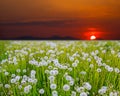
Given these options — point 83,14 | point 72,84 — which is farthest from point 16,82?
point 83,14

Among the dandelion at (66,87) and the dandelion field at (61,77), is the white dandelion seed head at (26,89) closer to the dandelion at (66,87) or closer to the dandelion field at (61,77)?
the dandelion field at (61,77)

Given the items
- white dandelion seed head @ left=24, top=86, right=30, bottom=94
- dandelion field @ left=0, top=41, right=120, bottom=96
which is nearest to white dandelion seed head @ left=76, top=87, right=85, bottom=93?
dandelion field @ left=0, top=41, right=120, bottom=96

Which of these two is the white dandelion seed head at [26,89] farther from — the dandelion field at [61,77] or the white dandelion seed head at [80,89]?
the white dandelion seed head at [80,89]

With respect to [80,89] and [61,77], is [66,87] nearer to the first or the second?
[80,89]

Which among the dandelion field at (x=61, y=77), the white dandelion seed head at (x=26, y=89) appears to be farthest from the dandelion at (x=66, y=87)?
the white dandelion seed head at (x=26, y=89)

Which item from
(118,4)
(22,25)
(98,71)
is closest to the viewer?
(98,71)

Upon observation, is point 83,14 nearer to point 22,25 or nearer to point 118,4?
point 118,4

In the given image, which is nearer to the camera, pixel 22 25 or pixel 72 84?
pixel 72 84

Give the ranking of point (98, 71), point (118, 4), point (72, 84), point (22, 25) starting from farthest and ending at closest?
point (22, 25), point (118, 4), point (98, 71), point (72, 84)

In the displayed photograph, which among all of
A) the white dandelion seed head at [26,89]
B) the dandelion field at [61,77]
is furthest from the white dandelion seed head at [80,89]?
the white dandelion seed head at [26,89]

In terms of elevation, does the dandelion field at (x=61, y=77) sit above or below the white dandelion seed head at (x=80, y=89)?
A: above

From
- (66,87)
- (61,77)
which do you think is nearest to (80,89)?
(66,87)
